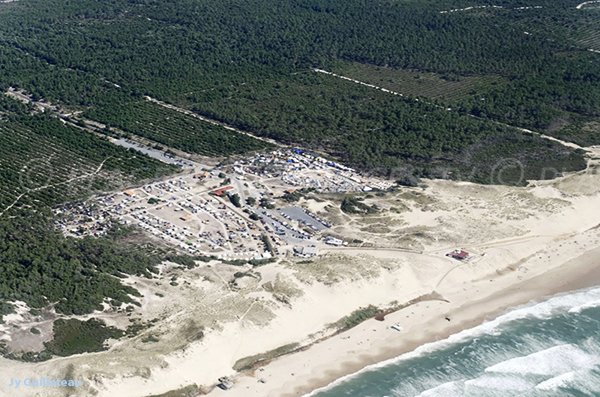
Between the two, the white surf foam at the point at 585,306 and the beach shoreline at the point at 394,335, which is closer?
the beach shoreline at the point at 394,335

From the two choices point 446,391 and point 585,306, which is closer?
point 446,391

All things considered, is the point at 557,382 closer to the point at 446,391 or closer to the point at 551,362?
the point at 551,362

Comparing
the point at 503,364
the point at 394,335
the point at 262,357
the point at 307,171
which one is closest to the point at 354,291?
the point at 394,335

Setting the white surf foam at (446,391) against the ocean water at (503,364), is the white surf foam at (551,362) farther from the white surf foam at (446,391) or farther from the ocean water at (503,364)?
the white surf foam at (446,391)

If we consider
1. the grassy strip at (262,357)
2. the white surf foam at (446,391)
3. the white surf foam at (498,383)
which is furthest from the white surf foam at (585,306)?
the grassy strip at (262,357)

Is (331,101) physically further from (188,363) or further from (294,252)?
(188,363)

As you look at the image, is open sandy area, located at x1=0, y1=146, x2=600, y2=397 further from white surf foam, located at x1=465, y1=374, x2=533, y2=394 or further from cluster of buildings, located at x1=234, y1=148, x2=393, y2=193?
white surf foam, located at x1=465, y1=374, x2=533, y2=394
